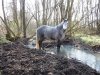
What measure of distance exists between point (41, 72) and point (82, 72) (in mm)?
1268

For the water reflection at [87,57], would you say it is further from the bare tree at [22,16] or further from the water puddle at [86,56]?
the bare tree at [22,16]

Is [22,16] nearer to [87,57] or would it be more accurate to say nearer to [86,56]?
[86,56]

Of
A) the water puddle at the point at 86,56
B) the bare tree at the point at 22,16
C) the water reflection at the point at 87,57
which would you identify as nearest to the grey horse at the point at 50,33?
the water puddle at the point at 86,56

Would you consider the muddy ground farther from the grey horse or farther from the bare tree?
the bare tree

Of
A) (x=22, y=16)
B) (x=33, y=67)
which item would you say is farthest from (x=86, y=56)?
(x=22, y=16)

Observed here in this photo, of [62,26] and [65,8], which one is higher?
[65,8]

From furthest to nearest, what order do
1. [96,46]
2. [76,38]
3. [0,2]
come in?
[0,2]
[76,38]
[96,46]

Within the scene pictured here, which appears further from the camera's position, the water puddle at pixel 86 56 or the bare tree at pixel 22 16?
the bare tree at pixel 22 16

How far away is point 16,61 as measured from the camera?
6.37m

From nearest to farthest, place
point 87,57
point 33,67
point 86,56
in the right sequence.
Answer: point 33,67
point 87,57
point 86,56

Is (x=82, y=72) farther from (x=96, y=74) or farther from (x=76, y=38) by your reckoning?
(x=76, y=38)

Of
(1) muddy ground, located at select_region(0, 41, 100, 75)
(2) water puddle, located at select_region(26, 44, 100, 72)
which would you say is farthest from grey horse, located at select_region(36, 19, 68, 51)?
(1) muddy ground, located at select_region(0, 41, 100, 75)

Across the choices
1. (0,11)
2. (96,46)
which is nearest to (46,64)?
(96,46)

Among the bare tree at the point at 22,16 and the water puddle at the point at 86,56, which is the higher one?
the bare tree at the point at 22,16
